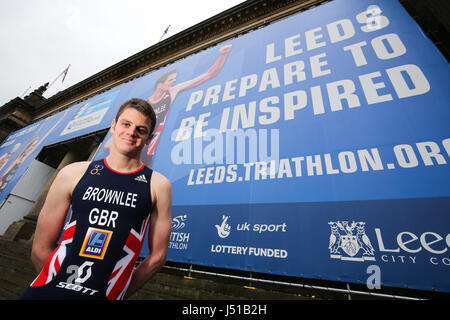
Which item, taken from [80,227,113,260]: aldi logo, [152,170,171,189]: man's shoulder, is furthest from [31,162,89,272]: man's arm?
[152,170,171,189]: man's shoulder

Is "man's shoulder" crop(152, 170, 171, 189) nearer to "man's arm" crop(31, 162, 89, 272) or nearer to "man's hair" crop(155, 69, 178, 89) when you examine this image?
"man's arm" crop(31, 162, 89, 272)

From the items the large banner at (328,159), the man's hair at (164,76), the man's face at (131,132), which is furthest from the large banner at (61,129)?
the man's face at (131,132)

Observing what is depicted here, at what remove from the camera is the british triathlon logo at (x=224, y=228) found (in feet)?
12.7

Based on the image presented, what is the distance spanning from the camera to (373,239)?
9.66 ft

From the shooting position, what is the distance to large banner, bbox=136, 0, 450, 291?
9.59 feet

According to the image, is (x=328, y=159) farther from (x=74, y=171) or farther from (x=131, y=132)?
(x=74, y=171)

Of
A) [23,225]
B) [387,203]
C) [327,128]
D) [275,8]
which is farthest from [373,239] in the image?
[23,225]

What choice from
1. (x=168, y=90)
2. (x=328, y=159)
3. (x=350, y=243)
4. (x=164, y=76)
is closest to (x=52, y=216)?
(x=350, y=243)

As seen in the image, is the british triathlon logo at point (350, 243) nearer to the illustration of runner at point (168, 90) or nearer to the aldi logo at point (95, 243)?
the aldi logo at point (95, 243)

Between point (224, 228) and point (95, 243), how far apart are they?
3084 millimetres

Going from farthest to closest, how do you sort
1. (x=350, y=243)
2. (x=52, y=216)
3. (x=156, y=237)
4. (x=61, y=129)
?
(x=61, y=129) < (x=350, y=243) < (x=156, y=237) < (x=52, y=216)

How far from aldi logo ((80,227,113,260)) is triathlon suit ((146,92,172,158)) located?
5379mm

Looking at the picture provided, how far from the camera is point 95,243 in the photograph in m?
1.10

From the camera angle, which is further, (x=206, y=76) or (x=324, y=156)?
(x=206, y=76)
